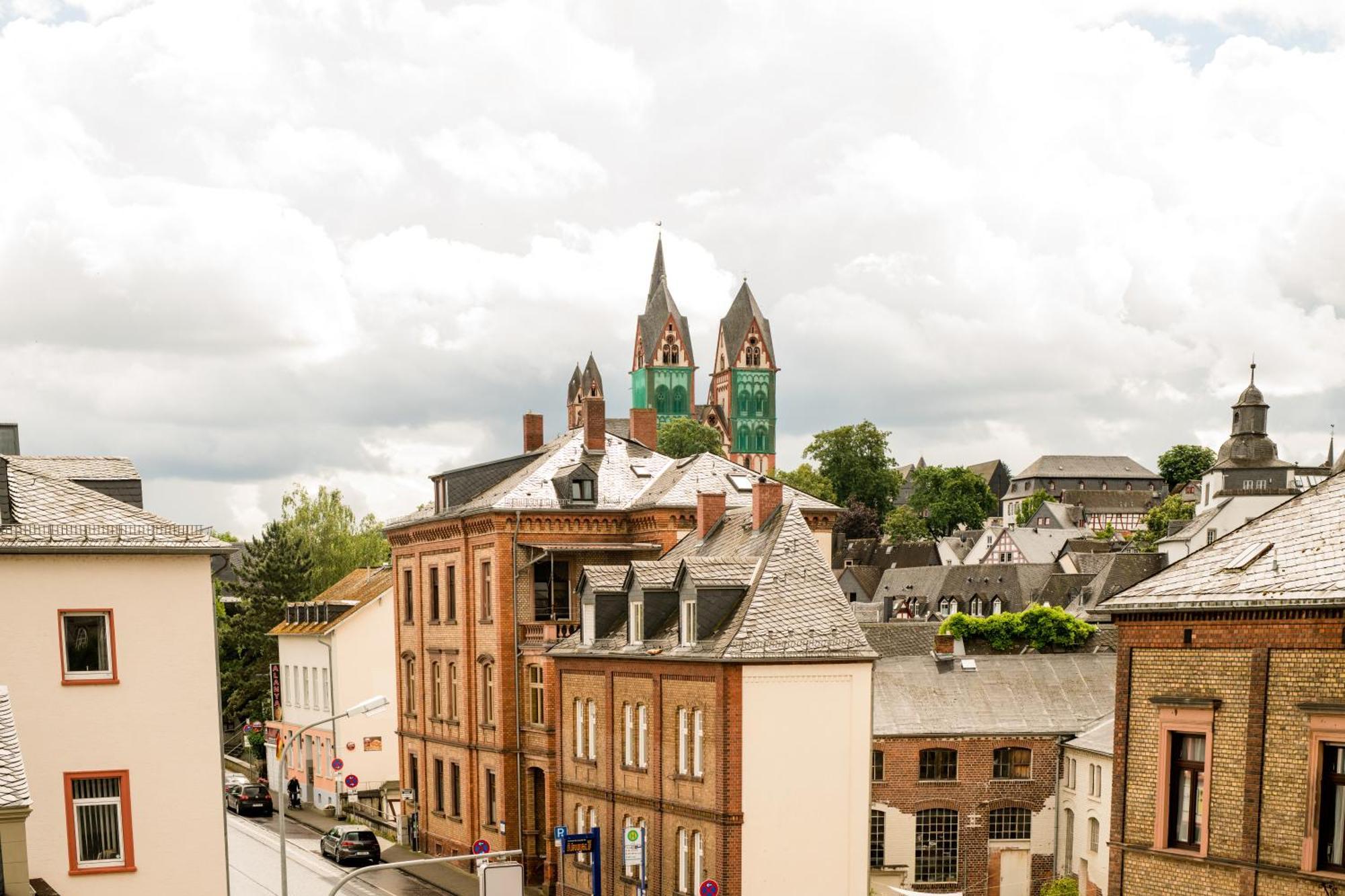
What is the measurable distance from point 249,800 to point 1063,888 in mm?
33173

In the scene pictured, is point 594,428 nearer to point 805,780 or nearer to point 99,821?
point 805,780

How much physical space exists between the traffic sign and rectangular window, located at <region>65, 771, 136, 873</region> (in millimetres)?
16164

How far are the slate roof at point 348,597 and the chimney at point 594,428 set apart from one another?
50.2ft

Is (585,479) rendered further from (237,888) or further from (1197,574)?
(1197,574)

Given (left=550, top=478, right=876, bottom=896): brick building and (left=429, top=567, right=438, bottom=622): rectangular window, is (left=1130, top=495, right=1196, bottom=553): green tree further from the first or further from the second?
(left=550, top=478, right=876, bottom=896): brick building

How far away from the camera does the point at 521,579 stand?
46750 mm

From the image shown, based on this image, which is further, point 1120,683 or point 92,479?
point 92,479

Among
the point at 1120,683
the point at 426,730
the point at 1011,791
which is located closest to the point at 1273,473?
the point at 1011,791

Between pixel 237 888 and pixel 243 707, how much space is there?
39409mm

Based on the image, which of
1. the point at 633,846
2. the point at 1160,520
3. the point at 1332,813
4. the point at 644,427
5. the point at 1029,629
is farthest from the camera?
the point at 1160,520

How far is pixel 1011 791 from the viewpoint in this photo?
52438 mm

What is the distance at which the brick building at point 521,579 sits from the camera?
46.6 meters

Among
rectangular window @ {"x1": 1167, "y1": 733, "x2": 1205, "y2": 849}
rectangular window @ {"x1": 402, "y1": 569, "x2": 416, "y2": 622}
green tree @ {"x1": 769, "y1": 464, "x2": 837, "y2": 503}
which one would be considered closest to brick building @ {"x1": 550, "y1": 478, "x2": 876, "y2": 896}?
rectangular window @ {"x1": 1167, "y1": 733, "x2": 1205, "y2": 849}

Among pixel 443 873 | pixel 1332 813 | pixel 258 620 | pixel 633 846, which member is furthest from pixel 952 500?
pixel 1332 813
